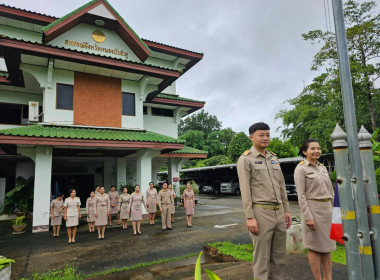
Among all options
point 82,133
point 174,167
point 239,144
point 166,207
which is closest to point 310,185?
point 166,207

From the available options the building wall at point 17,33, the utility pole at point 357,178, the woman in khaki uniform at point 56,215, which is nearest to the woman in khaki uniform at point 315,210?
the utility pole at point 357,178

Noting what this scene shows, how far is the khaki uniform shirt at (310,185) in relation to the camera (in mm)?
3307

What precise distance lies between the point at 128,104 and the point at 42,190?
5.18 meters

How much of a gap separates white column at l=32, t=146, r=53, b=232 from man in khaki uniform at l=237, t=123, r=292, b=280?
887 cm

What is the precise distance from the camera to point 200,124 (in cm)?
5578

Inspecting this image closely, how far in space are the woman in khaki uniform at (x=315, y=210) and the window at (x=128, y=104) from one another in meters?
9.60

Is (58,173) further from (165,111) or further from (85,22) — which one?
(85,22)

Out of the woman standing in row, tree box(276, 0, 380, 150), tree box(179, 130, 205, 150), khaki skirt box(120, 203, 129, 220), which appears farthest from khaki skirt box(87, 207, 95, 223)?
tree box(179, 130, 205, 150)

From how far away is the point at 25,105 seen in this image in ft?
40.0

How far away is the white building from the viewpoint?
920cm

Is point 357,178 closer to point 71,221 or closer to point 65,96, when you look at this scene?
point 71,221

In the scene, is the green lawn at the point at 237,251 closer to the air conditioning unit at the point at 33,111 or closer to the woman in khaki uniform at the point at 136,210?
the woman in khaki uniform at the point at 136,210

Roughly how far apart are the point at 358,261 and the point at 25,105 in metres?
14.3

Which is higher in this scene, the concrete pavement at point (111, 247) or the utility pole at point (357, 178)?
the utility pole at point (357, 178)
